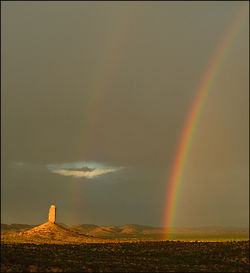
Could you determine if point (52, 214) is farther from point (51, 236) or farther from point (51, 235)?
point (51, 236)

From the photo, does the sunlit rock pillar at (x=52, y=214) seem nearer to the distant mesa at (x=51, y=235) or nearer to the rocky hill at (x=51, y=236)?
the distant mesa at (x=51, y=235)

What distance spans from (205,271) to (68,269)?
1555 cm

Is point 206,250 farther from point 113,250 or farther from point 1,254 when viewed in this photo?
point 1,254

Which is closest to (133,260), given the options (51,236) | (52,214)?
(51,236)

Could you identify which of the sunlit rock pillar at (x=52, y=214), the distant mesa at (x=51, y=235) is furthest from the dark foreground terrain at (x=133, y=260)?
the sunlit rock pillar at (x=52, y=214)

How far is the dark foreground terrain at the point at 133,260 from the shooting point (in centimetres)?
4531

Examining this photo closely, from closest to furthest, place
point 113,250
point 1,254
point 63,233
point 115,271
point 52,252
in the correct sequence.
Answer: point 115,271, point 1,254, point 52,252, point 113,250, point 63,233

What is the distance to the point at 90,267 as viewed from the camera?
152ft

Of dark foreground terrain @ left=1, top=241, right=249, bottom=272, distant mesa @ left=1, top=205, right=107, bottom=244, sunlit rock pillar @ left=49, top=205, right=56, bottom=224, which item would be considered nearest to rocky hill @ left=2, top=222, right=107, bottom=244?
distant mesa @ left=1, top=205, right=107, bottom=244

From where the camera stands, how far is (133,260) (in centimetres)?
5253

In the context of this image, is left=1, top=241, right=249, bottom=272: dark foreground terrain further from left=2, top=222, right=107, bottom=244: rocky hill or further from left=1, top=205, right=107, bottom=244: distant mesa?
left=2, top=222, right=107, bottom=244: rocky hill

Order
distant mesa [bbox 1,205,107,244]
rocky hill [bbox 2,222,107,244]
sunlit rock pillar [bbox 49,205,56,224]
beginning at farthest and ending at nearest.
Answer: sunlit rock pillar [bbox 49,205,56,224] → rocky hill [bbox 2,222,107,244] → distant mesa [bbox 1,205,107,244]

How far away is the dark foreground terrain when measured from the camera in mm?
45312

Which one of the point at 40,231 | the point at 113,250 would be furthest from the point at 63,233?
the point at 113,250
